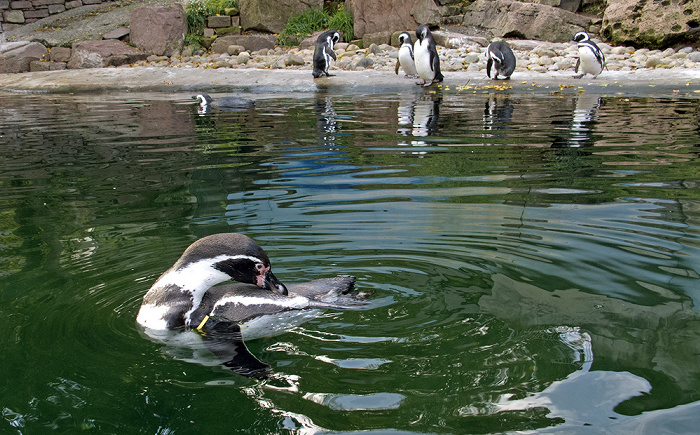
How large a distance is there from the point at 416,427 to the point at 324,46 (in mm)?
13096

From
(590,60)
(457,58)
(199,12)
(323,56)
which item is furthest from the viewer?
(199,12)

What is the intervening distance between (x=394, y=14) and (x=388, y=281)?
16218 millimetres

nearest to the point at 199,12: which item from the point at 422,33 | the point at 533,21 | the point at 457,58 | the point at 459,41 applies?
the point at 459,41

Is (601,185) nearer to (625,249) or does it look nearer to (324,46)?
(625,249)

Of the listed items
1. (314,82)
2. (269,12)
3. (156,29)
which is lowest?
(314,82)

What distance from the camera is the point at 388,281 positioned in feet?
10.2

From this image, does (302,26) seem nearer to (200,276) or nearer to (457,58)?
(457,58)

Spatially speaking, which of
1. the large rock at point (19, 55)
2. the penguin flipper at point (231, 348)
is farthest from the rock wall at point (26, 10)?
the penguin flipper at point (231, 348)

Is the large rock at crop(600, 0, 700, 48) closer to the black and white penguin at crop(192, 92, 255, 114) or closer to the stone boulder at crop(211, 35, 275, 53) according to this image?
the stone boulder at crop(211, 35, 275, 53)

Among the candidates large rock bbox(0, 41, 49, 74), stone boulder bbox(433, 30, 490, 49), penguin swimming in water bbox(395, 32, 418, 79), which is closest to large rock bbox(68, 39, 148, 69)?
large rock bbox(0, 41, 49, 74)

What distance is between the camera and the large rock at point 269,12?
19.6 m

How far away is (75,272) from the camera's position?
3301mm

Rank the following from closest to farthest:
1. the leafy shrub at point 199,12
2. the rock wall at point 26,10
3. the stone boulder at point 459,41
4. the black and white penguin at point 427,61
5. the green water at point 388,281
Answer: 1. the green water at point 388,281
2. the black and white penguin at point 427,61
3. the stone boulder at point 459,41
4. the leafy shrub at point 199,12
5. the rock wall at point 26,10

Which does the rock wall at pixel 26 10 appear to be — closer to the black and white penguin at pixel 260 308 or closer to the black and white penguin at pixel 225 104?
the black and white penguin at pixel 225 104
